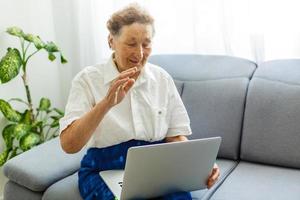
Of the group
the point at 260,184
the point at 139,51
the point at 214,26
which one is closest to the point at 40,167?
the point at 139,51

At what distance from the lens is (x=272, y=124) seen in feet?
6.39

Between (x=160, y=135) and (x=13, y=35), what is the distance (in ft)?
3.81

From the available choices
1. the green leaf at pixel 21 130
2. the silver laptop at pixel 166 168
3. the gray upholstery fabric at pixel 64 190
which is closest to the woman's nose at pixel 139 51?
the silver laptop at pixel 166 168

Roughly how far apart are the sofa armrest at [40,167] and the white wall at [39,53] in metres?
0.69

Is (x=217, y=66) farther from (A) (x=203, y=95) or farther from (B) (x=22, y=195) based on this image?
(B) (x=22, y=195)

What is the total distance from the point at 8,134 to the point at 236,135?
128cm

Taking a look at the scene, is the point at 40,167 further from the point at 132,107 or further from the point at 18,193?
the point at 132,107

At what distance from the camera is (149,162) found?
142 centimetres

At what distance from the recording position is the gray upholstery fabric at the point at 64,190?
1.77 metres

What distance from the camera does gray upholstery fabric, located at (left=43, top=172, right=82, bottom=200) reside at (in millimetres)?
1769

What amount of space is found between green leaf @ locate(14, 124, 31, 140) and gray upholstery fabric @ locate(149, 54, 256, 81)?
0.80 meters

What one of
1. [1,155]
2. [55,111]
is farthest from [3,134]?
[55,111]

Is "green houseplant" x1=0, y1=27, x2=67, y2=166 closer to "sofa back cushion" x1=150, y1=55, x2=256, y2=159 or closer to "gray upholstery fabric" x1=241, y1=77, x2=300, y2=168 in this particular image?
"sofa back cushion" x1=150, y1=55, x2=256, y2=159

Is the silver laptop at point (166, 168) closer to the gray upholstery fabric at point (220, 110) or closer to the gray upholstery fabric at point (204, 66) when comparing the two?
the gray upholstery fabric at point (220, 110)
